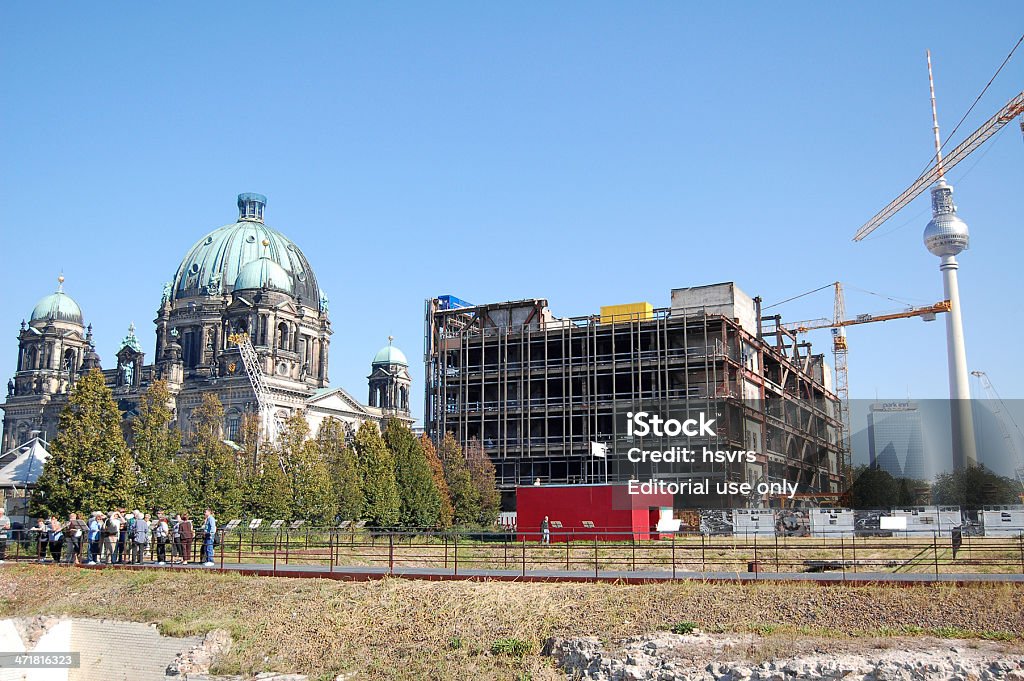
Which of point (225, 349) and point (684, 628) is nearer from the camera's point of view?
point (684, 628)

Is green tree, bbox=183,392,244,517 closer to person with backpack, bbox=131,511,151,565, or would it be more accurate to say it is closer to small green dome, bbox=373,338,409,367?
person with backpack, bbox=131,511,151,565

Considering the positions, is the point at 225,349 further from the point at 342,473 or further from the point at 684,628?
the point at 684,628

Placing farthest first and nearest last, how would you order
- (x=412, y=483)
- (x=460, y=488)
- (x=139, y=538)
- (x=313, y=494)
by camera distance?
(x=460, y=488), (x=412, y=483), (x=313, y=494), (x=139, y=538)

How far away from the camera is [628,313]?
90875mm

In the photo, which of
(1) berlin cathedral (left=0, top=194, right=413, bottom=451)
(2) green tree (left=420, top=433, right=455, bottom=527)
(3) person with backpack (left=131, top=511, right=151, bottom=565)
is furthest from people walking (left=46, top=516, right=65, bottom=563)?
(1) berlin cathedral (left=0, top=194, right=413, bottom=451)

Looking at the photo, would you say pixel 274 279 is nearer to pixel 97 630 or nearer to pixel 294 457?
pixel 294 457

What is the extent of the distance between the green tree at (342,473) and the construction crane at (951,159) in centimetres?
9610

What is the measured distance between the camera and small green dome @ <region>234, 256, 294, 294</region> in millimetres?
132750

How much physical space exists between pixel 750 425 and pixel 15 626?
6117 centimetres

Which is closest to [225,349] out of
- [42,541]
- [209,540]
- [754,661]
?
[42,541]

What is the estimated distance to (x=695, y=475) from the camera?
69438 mm

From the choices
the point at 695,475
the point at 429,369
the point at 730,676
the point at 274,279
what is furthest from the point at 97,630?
the point at 274,279

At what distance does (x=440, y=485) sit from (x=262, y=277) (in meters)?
67.5

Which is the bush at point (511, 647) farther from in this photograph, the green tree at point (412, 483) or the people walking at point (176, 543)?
the green tree at point (412, 483)
